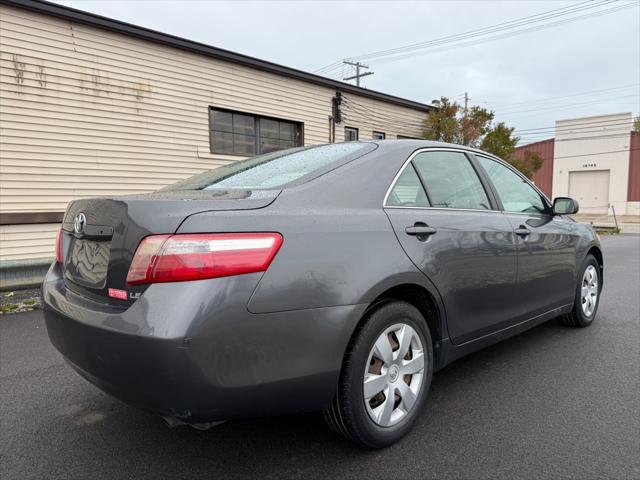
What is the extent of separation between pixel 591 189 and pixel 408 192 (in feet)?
119

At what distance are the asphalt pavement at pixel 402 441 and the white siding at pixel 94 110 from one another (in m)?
4.44

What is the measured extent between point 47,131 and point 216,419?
6.87 meters

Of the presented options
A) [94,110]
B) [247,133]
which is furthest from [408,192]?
[247,133]

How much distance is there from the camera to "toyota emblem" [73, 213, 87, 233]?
2106 mm

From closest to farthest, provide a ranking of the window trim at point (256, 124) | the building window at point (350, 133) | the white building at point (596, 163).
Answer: the window trim at point (256, 124) → the building window at point (350, 133) → the white building at point (596, 163)

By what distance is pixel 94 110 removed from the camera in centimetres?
738

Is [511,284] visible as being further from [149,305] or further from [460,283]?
[149,305]

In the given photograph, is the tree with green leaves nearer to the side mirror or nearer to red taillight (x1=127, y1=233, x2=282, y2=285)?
the side mirror

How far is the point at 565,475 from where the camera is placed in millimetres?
2053

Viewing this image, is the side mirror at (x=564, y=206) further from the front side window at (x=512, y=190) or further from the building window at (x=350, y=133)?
the building window at (x=350, y=133)

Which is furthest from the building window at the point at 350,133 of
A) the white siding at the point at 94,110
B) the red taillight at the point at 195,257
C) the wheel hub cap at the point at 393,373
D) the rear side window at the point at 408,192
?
the red taillight at the point at 195,257

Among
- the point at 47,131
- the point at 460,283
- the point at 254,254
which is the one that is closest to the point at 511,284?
the point at 460,283

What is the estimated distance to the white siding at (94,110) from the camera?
666 centimetres

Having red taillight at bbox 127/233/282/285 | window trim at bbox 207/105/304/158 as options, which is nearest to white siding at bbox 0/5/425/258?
window trim at bbox 207/105/304/158
